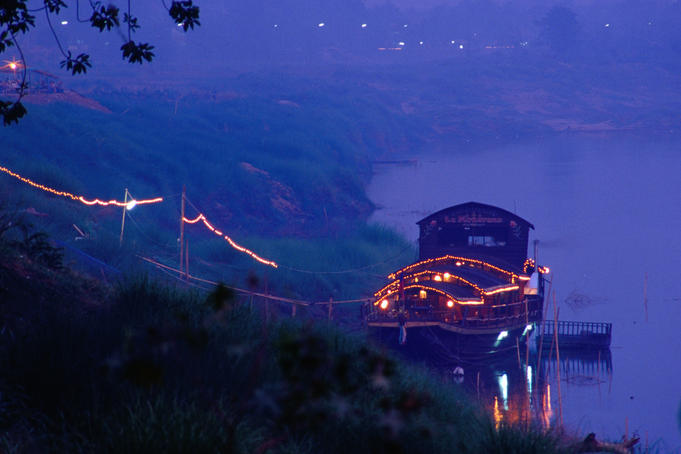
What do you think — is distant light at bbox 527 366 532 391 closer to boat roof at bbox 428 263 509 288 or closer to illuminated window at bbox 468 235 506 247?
boat roof at bbox 428 263 509 288

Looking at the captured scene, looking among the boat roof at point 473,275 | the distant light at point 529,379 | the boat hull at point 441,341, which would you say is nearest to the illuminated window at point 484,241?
the boat roof at point 473,275

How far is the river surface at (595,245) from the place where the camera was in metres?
35.6

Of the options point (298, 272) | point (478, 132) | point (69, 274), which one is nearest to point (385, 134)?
point (478, 132)

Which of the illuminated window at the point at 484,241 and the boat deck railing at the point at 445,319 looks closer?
the boat deck railing at the point at 445,319

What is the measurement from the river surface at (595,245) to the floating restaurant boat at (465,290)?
2.61 meters

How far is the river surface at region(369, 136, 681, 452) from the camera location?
35562 millimetres

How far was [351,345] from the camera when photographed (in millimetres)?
13703

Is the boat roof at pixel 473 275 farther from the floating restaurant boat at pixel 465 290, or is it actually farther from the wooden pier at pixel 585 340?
the wooden pier at pixel 585 340

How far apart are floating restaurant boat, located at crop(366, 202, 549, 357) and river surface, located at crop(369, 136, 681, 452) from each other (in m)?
2.61

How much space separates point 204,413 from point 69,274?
8912 millimetres

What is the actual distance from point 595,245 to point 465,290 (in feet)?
121

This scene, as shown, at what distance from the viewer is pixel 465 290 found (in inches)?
1447

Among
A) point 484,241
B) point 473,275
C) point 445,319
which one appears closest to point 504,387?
point 445,319

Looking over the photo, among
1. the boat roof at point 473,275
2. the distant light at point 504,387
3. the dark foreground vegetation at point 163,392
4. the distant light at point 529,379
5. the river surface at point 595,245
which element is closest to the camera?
the dark foreground vegetation at point 163,392
